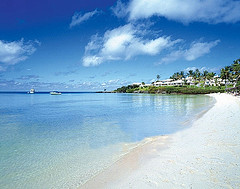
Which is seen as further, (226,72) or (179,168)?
(226,72)

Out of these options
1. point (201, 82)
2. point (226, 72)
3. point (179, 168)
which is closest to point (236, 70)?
point (226, 72)

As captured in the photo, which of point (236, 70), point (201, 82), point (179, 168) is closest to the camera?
point (179, 168)

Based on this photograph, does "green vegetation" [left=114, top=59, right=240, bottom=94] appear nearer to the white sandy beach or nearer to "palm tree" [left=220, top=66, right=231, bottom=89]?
"palm tree" [left=220, top=66, right=231, bottom=89]

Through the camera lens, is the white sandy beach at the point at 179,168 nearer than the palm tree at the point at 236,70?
Yes

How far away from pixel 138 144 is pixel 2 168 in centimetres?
659

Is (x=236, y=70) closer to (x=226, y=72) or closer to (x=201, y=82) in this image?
(x=226, y=72)

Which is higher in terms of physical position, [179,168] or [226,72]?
[226,72]

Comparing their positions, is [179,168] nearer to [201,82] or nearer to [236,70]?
[236,70]

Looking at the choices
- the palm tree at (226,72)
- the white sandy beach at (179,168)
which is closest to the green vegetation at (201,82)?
the palm tree at (226,72)

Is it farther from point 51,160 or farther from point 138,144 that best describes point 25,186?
point 138,144

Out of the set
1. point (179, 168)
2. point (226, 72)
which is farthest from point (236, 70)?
point (179, 168)

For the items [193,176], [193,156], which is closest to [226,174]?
[193,176]

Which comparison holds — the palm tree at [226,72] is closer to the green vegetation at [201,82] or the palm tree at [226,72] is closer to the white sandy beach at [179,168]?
the green vegetation at [201,82]

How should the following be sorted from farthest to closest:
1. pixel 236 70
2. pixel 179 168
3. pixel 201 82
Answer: pixel 201 82 → pixel 236 70 → pixel 179 168
